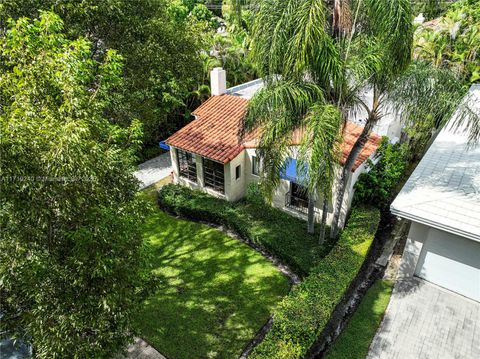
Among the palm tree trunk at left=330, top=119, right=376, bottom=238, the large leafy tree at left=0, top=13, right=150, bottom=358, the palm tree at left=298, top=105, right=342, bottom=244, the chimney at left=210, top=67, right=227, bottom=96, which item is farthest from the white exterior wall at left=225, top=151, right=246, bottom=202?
the large leafy tree at left=0, top=13, right=150, bottom=358

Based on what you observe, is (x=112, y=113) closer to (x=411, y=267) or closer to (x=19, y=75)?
(x=19, y=75)

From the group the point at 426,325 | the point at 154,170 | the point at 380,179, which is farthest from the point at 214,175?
the point at 426,325

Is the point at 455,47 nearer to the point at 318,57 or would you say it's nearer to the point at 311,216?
the point at 311,216

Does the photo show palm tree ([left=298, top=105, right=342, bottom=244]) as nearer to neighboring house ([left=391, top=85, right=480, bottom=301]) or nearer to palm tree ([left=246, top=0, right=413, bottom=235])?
palm tree ([left=246, top=0, right=413, bottom=235])

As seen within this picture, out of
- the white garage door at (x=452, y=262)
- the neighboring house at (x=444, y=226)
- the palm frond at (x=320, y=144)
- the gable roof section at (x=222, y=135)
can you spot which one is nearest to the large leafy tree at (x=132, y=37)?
the gable roof section at (x=222, y=135)

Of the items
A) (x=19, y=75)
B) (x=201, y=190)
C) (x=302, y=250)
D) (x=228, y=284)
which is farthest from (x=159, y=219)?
(x=19, y=75)
